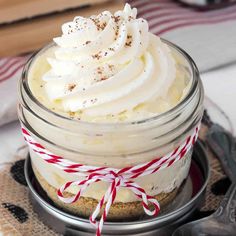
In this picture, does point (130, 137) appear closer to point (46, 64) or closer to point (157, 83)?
point (157, 83)

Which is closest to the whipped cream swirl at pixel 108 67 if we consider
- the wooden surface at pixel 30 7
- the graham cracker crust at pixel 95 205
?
the graham cracker crust at pixel 95 205

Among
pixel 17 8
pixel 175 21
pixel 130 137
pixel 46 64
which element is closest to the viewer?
pixel 130 137

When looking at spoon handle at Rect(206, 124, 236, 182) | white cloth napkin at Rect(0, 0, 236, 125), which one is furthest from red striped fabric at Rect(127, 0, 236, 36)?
spoon handle at Rect(206, 124, 236, 182)

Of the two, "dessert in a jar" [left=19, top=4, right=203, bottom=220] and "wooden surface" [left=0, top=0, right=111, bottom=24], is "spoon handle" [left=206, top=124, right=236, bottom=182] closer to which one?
"dessert in a jar" [left=19, top=4, right=203, bottom=220]

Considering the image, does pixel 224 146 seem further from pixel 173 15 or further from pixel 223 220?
pixel 173 15

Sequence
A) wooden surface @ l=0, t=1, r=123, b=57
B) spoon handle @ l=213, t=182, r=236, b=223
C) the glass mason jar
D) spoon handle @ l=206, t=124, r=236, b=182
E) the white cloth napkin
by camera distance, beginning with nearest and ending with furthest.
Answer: the glass mason jar → spoon handle @ l=213, t=182, r=236, b=223 → spoon handle @ l=206, t=124, r=236, b=182 → the white cloth napkin → wooden surface @ l=0, t=1, r=123, b=57

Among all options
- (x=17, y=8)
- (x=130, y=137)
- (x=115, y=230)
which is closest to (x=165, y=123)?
(x=130, y=137)

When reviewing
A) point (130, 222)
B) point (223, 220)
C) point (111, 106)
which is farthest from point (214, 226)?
point (111, 106)
